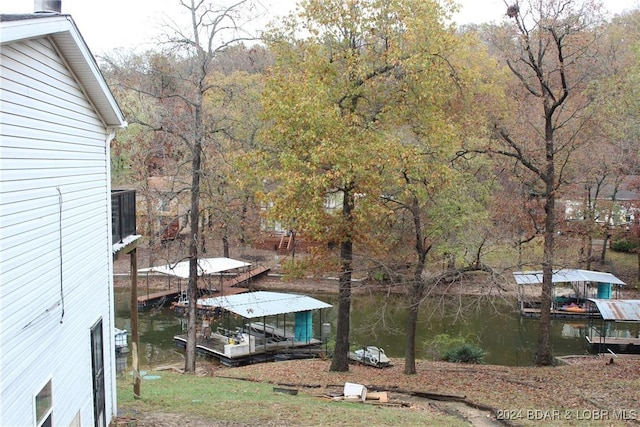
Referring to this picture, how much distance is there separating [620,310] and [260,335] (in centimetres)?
1398

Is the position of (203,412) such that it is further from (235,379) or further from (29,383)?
(235,379)

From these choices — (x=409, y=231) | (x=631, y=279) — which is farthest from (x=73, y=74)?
(x=631, y=279)

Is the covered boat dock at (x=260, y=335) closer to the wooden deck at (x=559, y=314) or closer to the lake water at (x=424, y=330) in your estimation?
the lake water at (x=424, y=330)

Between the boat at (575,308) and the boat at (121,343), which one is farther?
the boat at (575,308)

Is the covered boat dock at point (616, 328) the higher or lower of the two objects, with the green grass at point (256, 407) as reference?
lower

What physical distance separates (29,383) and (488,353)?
20.5 metres

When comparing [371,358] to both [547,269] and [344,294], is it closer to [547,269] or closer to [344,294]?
[344,294]

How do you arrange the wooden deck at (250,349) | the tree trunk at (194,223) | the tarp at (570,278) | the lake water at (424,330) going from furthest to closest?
the tarp at (570,278) < the lake water at (424,330) < the wooden deck at (250,349) < the tree trunk at (194,223)

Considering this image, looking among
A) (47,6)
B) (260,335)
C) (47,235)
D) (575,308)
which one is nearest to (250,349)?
(260,335)

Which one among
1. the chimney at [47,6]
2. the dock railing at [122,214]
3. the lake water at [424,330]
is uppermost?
the chimney at [47,6]

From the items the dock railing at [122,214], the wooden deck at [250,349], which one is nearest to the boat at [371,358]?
the wooden deck at [250,349]

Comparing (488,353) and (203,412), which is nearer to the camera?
(203,412)

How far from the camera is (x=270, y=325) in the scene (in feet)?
86.8

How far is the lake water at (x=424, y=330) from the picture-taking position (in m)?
23.2
